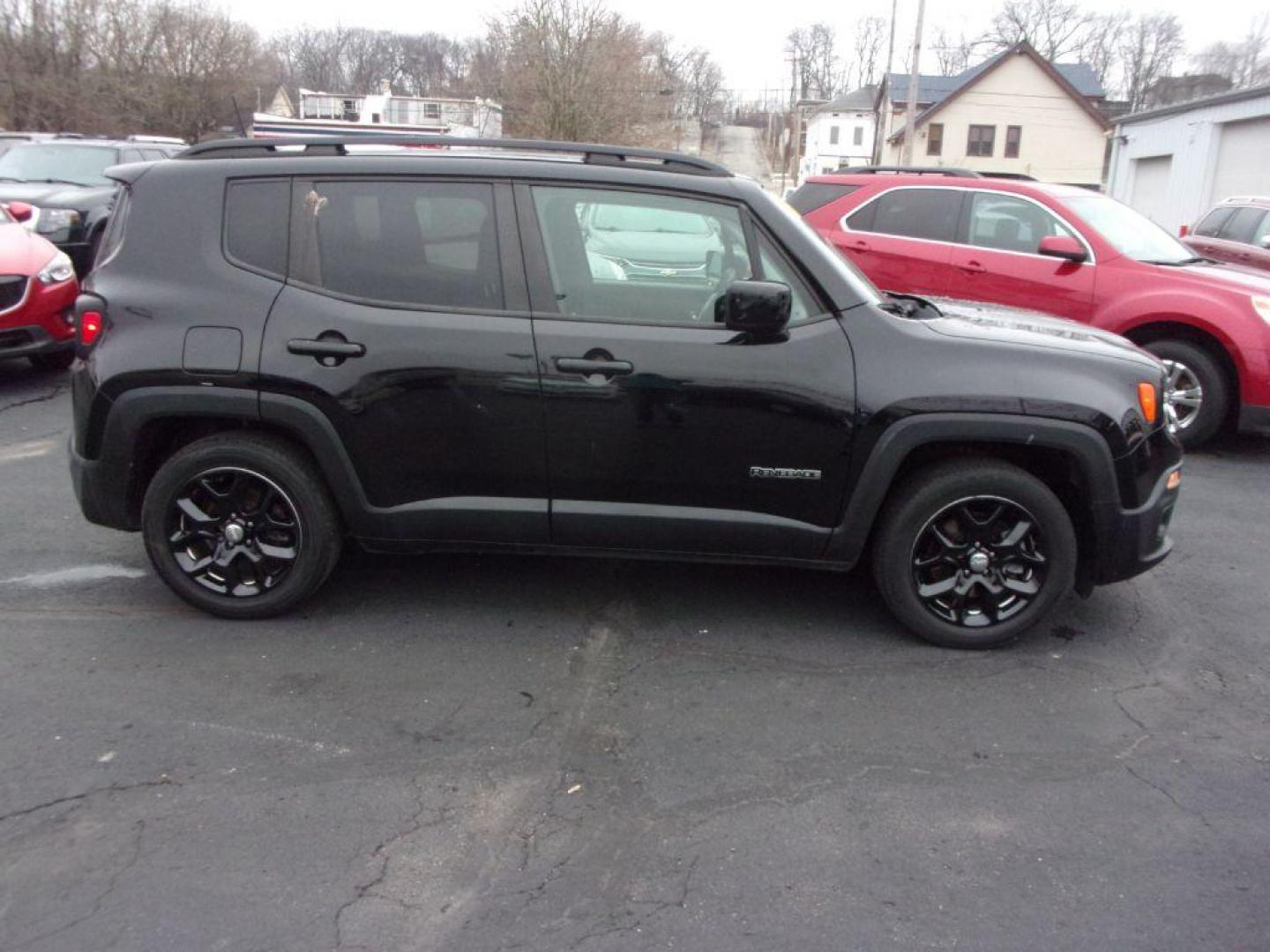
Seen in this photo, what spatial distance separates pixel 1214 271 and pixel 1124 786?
5630mm

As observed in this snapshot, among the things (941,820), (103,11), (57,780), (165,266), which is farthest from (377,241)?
(103,11)

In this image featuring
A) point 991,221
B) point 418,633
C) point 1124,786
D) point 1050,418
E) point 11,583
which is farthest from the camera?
point 991,221

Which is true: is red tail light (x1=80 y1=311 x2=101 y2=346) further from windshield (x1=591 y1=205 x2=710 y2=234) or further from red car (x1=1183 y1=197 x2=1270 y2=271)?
red car (x1=1183 y1=197 x2=1270 y2=271)

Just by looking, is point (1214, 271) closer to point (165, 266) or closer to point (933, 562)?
point (933, 562)

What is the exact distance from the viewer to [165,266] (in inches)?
157

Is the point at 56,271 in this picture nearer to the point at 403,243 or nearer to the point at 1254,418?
the point at 403,243

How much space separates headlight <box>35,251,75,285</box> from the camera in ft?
26.0

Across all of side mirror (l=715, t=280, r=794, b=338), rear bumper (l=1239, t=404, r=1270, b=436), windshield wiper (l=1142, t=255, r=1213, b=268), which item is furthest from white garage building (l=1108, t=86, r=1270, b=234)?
side mirror (l=715, t=280, r=794, b=338)

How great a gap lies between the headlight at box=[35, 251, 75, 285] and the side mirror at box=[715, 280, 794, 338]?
642cm

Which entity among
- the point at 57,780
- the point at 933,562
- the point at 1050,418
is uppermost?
the point at 1050,418

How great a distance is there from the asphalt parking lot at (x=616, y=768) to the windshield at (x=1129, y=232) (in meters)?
3.72

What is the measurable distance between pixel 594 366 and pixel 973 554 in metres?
1.63

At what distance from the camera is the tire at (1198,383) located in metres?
7.23

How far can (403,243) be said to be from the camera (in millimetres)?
3967
